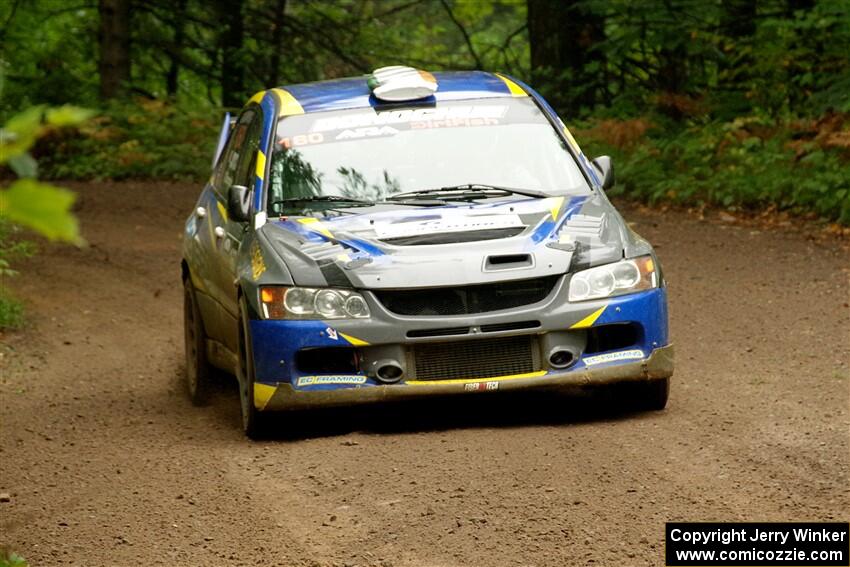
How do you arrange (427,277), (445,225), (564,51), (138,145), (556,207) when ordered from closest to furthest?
(427,277)
(445,225)
(556,207)
(564,51)
(138,145)

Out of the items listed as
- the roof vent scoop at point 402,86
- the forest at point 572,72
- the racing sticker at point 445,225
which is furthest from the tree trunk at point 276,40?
the racing sticker at point 445,225

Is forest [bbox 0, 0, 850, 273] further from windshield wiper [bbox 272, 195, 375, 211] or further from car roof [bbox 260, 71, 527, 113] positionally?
windshield wiper [bbox 272, 195, 375, 211]

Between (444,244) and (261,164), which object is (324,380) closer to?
(444,244)

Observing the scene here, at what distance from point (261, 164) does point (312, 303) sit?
1445 mm

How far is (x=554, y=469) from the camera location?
5938 millimetres

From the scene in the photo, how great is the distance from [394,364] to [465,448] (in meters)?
0.68

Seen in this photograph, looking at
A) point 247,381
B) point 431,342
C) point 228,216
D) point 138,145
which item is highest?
point 228,216

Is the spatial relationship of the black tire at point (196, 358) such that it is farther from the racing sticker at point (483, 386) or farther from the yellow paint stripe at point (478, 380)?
the racing sticker at point (483, 386)

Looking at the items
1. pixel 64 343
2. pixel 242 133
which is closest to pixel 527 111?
pixel 242 133

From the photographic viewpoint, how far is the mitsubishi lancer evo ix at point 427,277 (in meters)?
6.85

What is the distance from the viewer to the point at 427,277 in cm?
679

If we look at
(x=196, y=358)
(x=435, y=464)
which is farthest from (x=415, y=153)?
(x=435, y=464)

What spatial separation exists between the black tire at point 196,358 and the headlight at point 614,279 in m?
2.99

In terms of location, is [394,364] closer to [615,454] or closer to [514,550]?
[615,454]
